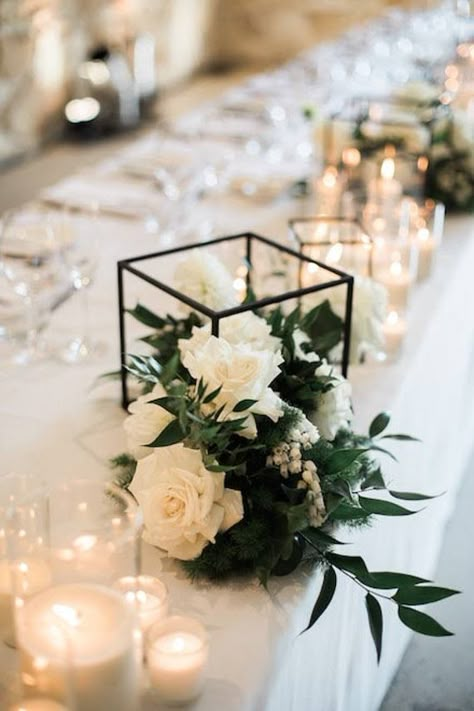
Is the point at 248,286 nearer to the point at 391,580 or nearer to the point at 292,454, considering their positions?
the point at 292,454

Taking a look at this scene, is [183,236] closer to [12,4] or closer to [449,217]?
[449,217]

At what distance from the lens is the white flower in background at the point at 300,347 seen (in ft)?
4.34

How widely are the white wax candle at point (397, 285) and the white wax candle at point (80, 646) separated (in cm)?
121

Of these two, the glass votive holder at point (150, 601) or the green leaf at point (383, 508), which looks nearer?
the glass votive holder at point (150, 601)

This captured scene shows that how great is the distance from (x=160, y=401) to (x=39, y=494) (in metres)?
0.23

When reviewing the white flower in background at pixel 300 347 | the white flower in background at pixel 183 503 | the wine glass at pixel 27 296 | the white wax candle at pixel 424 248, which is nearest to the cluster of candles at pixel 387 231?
the white wax candle at pixel 424 248

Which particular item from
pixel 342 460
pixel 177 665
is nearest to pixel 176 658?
pixel 177 665

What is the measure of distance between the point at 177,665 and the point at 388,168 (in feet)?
6.34

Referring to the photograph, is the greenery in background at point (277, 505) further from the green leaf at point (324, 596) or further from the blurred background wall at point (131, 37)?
the blurred background wall at point (131, 37)

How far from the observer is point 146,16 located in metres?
7.71

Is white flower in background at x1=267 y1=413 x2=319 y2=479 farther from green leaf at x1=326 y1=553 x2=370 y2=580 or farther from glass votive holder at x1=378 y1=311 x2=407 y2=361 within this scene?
glass votive holder at x1=378 y1=311 x2=407 y2=361

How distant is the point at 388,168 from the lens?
8.57ft

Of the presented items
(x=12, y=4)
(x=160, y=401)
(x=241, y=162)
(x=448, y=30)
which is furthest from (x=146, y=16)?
(x=160, y=401)

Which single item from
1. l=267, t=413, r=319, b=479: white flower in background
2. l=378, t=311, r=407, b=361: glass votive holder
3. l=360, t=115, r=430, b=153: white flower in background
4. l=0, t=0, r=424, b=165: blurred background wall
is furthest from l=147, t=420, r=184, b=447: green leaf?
l=0, t=0, r=424, b=165: blurred background wall
